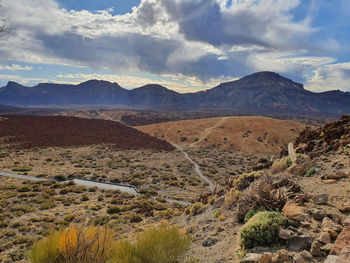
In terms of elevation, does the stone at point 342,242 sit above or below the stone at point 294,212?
above

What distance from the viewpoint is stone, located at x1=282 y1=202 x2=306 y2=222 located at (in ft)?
20.1

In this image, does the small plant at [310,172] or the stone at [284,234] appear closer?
the stone at [284,234]

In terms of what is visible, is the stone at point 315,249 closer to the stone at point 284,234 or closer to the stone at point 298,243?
the stone at point 298,243

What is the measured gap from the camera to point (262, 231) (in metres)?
5.77

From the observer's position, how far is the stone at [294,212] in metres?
6.11

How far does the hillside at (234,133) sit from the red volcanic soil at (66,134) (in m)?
18.2

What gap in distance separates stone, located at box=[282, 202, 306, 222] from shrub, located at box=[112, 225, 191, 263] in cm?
297

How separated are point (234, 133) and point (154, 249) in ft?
234

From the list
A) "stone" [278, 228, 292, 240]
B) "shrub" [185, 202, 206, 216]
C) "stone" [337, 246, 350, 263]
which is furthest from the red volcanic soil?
"stone" [337, 246, 350, 263]

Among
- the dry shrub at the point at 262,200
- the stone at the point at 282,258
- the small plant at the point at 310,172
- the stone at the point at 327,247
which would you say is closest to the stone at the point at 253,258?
the stone at the point at 282,258

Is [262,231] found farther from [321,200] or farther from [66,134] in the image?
[66,134]

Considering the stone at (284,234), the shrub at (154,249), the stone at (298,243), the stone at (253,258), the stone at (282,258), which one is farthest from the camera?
the stone at (284,234)

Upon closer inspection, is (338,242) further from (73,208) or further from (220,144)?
(220,144)

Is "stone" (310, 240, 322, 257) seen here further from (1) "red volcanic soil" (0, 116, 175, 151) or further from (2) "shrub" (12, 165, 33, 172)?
(1) "red volcanic soil" (0, 116, 175, 151)
